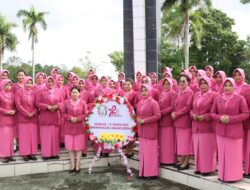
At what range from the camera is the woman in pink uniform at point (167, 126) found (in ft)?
22.1

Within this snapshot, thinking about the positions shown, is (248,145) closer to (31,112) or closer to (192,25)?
(31,112)

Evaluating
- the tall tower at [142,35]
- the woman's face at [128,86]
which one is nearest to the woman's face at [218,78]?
the woman's face at [128,86]

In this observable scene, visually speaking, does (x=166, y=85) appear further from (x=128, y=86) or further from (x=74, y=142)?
(x=74, y=142)

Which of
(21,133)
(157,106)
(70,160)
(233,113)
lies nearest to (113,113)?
(157,106)

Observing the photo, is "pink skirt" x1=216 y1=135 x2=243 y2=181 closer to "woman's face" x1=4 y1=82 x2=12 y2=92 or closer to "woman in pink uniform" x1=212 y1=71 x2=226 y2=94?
"woman in pink uniform" x1=212 y1=71 x2=226 y2=94

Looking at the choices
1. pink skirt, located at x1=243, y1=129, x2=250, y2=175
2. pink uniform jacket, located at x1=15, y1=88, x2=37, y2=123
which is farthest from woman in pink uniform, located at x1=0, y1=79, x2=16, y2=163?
pink skirt, located at x1=243, y1=129, x2=250, y2=175

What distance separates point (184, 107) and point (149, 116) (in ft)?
2.21

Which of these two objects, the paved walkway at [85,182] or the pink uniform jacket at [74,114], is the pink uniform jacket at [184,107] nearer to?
the paved walkway at [85,182]

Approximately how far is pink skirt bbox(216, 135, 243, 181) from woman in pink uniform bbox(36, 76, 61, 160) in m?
3.55

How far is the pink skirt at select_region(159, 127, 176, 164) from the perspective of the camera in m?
6.90

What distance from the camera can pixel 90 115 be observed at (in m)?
7.16

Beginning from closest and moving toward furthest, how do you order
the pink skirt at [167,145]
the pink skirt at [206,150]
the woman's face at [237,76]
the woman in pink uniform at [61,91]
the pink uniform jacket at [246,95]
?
the pink uniform jacket at [246,95] < the woman's face at [237,76] < the pink skirt at [206,150] < the pink skirt at [167,145] < the woman in pink uniform at [61,91]

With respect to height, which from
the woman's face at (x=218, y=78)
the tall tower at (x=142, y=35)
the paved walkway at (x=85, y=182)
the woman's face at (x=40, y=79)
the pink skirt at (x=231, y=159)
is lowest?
the paved walkway at (x=85, y=182)

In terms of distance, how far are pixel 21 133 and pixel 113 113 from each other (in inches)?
79.8
